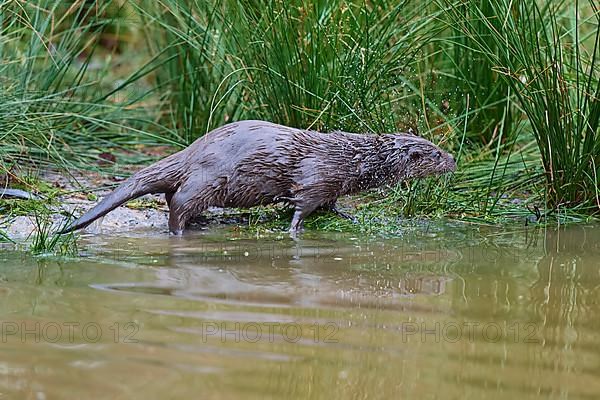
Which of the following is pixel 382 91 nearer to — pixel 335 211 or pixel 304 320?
pixel 335 211

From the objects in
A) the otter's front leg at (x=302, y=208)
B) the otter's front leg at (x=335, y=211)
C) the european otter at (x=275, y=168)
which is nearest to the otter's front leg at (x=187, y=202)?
the european otter at (x=275, y=168)

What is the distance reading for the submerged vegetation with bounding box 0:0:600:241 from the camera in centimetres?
468

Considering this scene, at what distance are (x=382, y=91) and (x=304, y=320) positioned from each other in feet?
8.04

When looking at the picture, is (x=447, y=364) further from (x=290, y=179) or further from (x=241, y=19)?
(x=241, y=19)

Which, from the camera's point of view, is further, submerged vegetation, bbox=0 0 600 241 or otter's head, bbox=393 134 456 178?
otter's head, bbox=393 134 456 178

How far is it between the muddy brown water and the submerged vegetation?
680 millimetres

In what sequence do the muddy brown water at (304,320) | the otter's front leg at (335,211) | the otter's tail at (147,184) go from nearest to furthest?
the muddy brown water at (304,320)
the otter's tail at (147,184)
the otter's front leg at (335,211)

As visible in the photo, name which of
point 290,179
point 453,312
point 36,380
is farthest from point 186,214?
point 36,380

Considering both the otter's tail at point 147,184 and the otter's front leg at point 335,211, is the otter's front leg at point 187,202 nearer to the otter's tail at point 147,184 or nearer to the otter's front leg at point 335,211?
the otter's tail at point 147,184

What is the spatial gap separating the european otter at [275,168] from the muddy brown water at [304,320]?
17.5 inches

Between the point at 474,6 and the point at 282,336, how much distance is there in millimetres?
2551

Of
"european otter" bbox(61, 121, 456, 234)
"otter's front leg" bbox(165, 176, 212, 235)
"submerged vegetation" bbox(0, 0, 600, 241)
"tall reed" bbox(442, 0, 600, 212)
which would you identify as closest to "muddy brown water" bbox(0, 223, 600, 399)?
"otter's front leg" bbox(165, 176, 212, 235)

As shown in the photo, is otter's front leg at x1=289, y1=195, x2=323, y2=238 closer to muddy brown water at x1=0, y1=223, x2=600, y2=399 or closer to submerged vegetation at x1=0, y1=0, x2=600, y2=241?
submerged vegetation at x1=0, y1=0, x2=600, y2=241

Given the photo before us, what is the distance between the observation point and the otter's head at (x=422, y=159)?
16.2 ft
